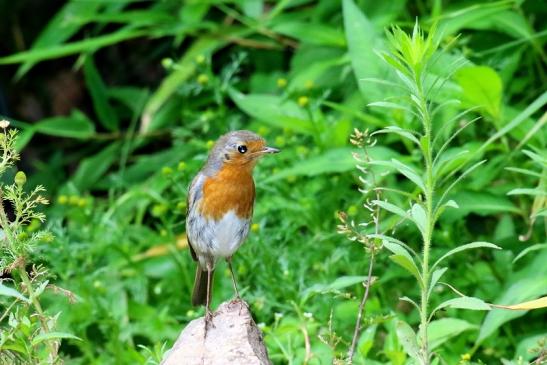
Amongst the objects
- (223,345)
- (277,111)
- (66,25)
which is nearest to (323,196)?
(277,111)

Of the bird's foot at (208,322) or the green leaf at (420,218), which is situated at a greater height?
the green leaf at (420,218)

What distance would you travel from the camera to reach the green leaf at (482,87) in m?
4.66

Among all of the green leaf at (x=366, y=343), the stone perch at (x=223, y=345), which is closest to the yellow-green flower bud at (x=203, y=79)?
the green leaf at (x=366, y=343)

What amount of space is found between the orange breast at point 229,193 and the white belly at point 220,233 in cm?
2

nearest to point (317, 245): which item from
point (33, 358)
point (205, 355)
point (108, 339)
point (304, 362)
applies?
point (108, 339)

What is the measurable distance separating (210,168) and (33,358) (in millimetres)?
1468

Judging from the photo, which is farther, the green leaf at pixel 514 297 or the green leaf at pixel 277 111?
the green leaf at pixel 277 111

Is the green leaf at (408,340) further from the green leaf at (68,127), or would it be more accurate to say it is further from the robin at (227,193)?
the green leaf at (68,127)

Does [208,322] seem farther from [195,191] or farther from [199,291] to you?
[199,291]

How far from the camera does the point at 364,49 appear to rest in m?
5.09

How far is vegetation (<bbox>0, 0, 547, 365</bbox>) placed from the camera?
4523 mm

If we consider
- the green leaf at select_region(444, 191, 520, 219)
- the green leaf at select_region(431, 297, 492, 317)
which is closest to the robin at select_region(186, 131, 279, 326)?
the green leaf at select_region(444, 191, 520, 219)

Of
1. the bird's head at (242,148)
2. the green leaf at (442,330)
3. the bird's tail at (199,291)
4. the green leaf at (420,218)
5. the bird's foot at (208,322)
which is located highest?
the green leaf at (420,218)

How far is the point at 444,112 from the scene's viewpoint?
200 inches
